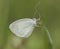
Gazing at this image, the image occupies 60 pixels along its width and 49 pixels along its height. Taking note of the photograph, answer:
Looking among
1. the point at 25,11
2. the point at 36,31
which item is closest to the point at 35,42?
the point at 36,31

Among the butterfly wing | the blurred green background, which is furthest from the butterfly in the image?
the blurred green background

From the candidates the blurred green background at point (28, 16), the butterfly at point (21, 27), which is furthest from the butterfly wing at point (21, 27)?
the blurred green background at point (28, 16)

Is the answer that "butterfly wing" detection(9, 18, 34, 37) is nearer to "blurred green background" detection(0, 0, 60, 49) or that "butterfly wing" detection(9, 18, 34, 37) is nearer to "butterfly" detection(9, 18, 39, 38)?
"butterfly" detection(9, 18, 39, 38)

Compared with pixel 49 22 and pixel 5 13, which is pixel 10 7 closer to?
pixel 5 13

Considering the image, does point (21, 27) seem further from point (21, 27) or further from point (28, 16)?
point (28, 16)

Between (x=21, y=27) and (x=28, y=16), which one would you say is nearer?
(x=21, y=27)

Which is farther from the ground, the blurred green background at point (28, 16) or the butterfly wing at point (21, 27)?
the blurred green background at point (28, 16)

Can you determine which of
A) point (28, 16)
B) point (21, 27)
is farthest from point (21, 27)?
point (28, 16)

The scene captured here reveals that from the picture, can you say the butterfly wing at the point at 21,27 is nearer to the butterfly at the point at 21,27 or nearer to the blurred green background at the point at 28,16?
the butterfly at the point at 21,27
